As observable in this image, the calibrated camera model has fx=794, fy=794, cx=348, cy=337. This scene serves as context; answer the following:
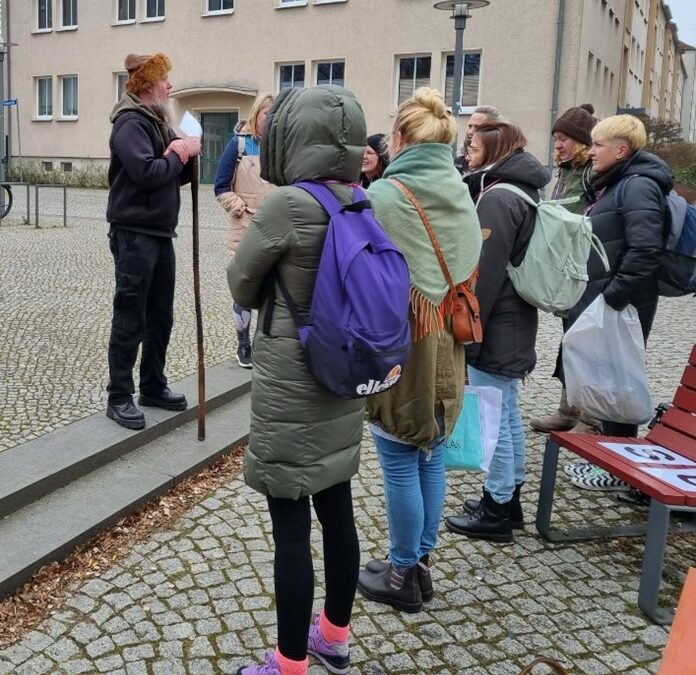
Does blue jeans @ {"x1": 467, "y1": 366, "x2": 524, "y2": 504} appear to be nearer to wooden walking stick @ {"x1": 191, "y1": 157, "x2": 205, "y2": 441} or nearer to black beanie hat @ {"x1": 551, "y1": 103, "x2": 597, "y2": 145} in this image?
wooden walking stick @ {"x1": 191, "y1": 157, "x2": 205, "y2": 441}

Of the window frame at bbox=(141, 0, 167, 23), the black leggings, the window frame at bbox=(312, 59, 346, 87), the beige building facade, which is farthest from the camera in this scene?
the window frame at bbox=(141, 0, 167, 23)

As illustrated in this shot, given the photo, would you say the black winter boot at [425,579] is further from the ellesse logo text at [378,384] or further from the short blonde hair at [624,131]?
the short blonde hair at [624,131]

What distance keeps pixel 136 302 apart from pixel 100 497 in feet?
3.32

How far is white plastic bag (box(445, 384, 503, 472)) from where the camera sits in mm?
3043

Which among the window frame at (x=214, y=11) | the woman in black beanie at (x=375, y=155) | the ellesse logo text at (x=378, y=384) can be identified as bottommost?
the ellesse logo text at (x=378, y=384)

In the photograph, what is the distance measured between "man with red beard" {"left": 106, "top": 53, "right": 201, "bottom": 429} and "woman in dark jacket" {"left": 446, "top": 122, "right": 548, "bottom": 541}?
159 cm

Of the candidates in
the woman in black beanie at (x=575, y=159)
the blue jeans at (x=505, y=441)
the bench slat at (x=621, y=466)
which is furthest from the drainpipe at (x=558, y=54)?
the blue jeans at (x=505, y=441)

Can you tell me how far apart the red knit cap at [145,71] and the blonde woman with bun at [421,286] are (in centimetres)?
177

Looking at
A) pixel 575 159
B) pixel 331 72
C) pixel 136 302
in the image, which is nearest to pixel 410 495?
pixel 136 302

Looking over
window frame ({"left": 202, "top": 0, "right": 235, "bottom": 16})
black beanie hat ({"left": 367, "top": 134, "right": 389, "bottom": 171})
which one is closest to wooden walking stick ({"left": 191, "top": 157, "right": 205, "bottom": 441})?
black beanie hat ({"left": 367, "top": 134, "right": 389, "bottom": 171})

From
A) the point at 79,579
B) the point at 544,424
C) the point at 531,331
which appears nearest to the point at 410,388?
the point at 531,331

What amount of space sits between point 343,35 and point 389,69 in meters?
1.97

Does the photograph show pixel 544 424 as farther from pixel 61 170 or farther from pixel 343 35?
pixel 61 170

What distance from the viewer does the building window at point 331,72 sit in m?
25.3
